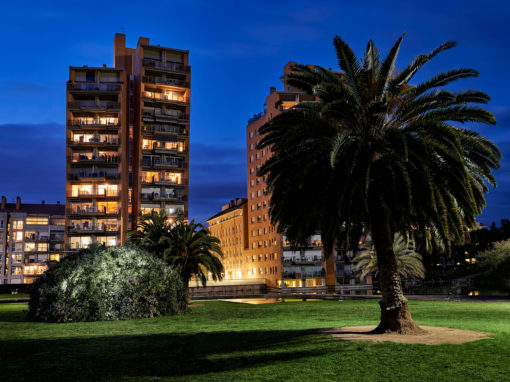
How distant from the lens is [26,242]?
13400cm

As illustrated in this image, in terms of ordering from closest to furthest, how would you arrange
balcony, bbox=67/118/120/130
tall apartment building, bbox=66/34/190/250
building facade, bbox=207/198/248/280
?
tall apartment building, bbox=66/34/190/250
balcony, bbox=67/118/120/130
building facade, bbox=207/198/248/280

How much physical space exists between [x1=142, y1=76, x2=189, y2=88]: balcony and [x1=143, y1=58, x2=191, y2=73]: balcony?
1.92 meters

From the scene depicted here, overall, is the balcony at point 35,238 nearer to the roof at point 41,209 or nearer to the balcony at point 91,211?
the roof at point 41,209

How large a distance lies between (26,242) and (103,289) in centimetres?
11758

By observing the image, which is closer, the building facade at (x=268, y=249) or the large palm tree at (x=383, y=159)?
the large palm tree at (x=383, y=159)

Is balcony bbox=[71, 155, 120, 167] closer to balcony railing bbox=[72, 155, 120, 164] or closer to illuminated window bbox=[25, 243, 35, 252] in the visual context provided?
balcony railing bbox=[72, 155, 120, 164]

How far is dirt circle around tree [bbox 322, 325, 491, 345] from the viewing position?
15211mm

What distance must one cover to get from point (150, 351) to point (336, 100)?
10.2 meters

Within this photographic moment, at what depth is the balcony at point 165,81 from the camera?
8800 cm

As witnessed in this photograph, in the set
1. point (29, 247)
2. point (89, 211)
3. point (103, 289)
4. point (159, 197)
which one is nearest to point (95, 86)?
point (89, 211)

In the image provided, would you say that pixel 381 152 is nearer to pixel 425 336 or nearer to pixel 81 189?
pixel 425 336

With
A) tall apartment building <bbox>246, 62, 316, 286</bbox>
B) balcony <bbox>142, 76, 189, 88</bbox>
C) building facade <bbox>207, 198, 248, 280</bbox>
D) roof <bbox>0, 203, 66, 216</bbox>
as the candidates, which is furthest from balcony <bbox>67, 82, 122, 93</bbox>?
roof <bbox>0, 203, 66, 216</bbox>

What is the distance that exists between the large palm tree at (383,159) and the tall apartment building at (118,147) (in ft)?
222

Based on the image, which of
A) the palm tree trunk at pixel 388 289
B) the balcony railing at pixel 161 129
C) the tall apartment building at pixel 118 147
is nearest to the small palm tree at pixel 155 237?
the palm tree trunk at pixel 388 289
